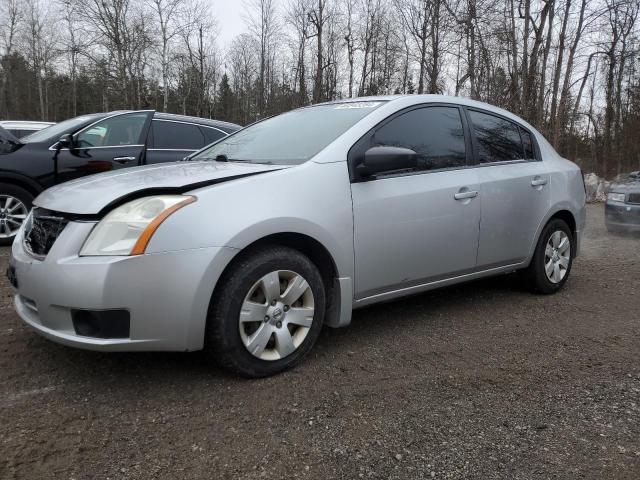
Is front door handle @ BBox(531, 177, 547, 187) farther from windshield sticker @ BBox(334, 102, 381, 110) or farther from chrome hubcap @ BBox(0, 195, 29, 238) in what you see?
chrome hubcap @ BBox(0, 195, 29, 238)

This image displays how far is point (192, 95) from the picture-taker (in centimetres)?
3772

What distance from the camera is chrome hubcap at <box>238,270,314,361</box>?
2.63 metres

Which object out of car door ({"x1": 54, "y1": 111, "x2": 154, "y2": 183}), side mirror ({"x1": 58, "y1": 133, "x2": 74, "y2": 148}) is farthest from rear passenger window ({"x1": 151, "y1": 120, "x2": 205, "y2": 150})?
side mirror ({"x1": 58, "y1": 133, "x2": 74, "y2": 148})

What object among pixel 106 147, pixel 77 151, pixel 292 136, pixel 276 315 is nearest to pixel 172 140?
pixel 106 147

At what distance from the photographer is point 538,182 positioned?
4238mm

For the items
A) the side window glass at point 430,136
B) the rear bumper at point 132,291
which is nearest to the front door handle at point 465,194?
the side window glass at point 430,136

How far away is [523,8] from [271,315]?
18.6 metres

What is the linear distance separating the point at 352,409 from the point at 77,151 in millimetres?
5052

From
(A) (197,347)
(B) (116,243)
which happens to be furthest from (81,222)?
(A) (197,347)

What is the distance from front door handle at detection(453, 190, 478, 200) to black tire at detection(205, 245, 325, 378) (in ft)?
4.38

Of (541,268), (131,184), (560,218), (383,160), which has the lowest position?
(541,268)

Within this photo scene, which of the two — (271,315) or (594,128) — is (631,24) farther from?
(271,315)

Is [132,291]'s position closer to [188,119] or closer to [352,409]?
[352,409]

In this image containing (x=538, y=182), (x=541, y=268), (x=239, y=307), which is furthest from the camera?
(x=541, y=268)
